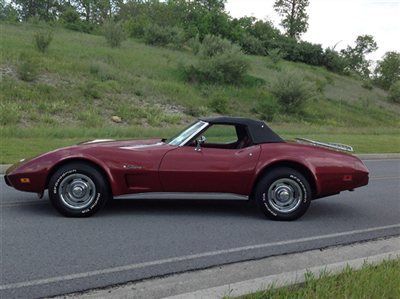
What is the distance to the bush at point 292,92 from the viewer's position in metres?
33.0

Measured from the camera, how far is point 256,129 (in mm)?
6348

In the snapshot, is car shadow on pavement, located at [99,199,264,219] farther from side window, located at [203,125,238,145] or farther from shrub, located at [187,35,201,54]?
shrub, located at [187,35,201,54]

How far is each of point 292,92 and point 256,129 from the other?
90.6ft

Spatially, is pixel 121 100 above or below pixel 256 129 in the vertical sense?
above

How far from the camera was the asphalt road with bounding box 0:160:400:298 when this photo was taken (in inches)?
163

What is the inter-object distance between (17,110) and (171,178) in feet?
54.6

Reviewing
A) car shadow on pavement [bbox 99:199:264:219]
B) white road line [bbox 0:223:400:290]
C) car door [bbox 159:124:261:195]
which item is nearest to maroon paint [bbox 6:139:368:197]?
car door [bbox 159:124:261:195]

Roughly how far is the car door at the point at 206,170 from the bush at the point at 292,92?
27792 millimetres

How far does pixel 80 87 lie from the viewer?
2580 cm

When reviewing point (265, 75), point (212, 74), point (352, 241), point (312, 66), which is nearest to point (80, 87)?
point (212, 74)

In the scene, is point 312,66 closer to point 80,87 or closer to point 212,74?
point 212,74

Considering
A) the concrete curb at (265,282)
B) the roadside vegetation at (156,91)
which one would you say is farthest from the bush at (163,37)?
the concrete curb at (265,282)

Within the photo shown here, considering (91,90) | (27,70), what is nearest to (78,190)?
(91,90)

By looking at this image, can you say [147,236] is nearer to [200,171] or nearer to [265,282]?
[200,171]
